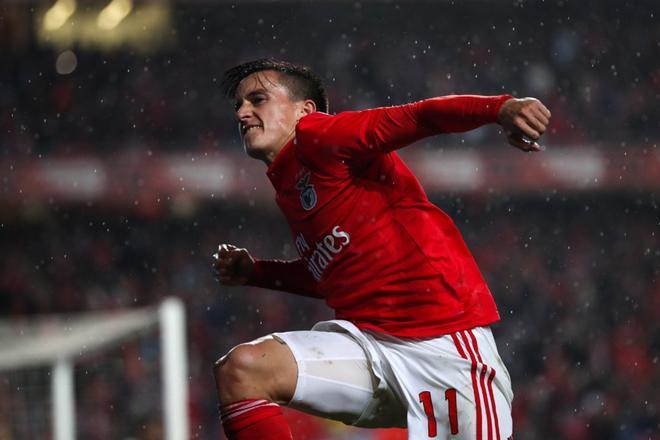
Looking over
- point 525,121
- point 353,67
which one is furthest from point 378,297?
point 353,67

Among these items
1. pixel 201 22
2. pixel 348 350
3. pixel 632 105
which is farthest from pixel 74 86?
pixel 348 350

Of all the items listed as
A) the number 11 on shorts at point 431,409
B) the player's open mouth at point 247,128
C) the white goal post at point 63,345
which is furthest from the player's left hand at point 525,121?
the white goal post at point 63,345

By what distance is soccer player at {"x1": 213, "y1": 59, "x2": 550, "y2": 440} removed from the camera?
316cm

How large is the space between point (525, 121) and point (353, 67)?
39.0 feet

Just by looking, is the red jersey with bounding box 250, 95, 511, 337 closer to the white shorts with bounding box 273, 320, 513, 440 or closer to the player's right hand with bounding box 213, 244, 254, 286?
the white shorts with bounding box 273, 320, 513, 440

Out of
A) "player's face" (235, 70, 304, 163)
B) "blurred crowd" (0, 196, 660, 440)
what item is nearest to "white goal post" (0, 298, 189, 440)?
"player's face" (235, 70, 304, 163)

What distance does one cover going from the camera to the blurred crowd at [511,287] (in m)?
11.2

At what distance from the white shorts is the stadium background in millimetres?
7501

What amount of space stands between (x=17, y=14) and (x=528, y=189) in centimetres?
727

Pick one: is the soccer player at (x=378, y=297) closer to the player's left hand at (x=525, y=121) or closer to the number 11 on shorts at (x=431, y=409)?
the number 11 on shorts at (x=431, y=409)

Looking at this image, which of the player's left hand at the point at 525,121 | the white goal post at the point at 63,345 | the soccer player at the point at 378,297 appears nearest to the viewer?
the player's left hand at the point at 525,121

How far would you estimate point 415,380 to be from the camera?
3293 millimetres

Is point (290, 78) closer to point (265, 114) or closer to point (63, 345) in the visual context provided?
point (265, 114)

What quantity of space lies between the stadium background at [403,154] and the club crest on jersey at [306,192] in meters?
7.58
